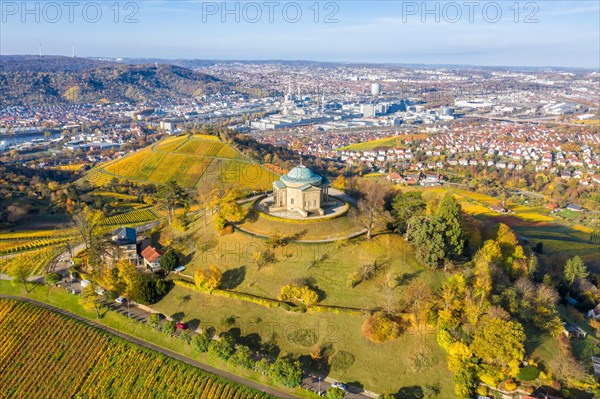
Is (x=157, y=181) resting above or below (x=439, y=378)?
above

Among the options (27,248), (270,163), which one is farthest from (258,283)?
(270,163)

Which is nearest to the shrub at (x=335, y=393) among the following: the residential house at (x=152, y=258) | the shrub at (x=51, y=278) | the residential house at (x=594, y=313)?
the residential house at (x=152, y=258)

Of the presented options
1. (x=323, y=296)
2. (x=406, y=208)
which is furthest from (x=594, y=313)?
(x=323, y=296)

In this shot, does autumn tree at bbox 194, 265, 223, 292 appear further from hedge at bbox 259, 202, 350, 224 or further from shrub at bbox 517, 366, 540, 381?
shrub at bbox 517, 366, 540, 381

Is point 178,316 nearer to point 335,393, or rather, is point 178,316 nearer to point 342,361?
point 342,361

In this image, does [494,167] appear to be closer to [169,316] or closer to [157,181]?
[157,181]

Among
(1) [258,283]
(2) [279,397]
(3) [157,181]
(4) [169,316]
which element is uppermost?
(3) [157,181]
